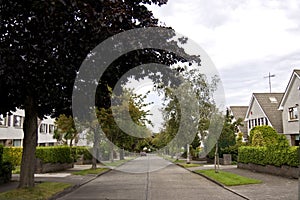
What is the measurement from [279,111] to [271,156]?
2782cm

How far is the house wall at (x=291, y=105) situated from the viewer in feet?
127

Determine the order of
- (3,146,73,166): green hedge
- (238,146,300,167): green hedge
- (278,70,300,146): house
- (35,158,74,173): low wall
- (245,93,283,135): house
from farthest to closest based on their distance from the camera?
(245,93,283,135): house
(278,70,300,146): house
(3,146,73,166): green hedge
(35,158,74,173): low wall
(238,146,300,167): green hedge

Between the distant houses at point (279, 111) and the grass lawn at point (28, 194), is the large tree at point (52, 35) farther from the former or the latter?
the distant houses at point (279, 111)

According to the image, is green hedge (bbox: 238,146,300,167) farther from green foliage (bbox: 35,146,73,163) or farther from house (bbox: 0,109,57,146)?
house (bbox: 0,109,57,146)

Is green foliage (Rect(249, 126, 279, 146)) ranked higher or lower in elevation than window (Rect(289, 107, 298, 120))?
lower

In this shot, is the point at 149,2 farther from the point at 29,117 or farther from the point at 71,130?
the point at 71,130

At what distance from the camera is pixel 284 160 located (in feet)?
66.0

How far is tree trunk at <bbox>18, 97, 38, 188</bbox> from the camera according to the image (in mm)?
14250

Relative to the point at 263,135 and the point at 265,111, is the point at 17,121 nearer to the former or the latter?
the point at 265,111

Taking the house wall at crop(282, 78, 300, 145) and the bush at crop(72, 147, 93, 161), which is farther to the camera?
the bush at crop(72, 147, 93, 161)

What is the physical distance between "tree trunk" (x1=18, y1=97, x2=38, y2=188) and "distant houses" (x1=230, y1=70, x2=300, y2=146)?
83.0 ft

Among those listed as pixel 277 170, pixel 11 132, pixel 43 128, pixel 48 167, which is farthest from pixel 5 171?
pixel 43 128

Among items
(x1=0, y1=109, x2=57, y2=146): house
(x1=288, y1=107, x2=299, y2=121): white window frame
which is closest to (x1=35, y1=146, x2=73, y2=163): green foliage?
(x1=0, y1=109, x2=57, y2=146): house

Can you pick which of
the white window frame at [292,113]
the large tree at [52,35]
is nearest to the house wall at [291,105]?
the white window frame at [292,113]
